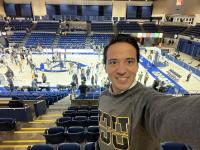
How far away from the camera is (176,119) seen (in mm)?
1040

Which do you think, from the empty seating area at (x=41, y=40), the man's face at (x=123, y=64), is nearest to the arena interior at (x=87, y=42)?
the empty seating area at (x=41, y=40)

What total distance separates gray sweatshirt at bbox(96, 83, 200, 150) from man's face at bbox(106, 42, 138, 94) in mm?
96

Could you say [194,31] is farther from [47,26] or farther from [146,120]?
[146,120]

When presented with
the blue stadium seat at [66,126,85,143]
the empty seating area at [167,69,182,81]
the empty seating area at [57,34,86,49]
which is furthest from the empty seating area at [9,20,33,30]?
the blue stadium seat at [66,126,85,143]

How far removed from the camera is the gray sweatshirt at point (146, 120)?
38.2 inches

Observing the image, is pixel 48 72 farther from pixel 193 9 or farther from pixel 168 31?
pixel 168 31

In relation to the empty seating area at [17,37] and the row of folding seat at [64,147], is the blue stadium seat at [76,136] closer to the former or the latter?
the row of folding seat at [64,147]

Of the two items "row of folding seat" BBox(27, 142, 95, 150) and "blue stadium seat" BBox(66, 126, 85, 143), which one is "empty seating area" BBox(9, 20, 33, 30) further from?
"row of folding seat" BBox(27, 142, 95, 150)

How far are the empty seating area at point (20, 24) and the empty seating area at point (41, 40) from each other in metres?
3.30

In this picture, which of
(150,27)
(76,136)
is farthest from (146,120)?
(150,27)

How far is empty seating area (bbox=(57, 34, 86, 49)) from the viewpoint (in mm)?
35600

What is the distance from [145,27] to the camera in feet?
139

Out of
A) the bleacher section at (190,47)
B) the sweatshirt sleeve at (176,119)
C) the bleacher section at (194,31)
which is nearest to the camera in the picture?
the sweatshirt sleeve at (176,119)

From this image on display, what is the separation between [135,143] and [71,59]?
86.9 feet
